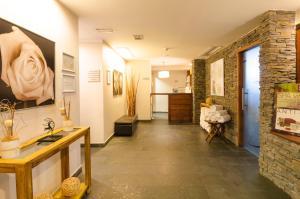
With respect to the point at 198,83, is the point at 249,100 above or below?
below

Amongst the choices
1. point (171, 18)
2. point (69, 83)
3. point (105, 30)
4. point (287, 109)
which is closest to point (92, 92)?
point (105, 30)

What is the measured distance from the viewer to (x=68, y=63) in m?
3.09

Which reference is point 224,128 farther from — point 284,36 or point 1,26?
point 1,26

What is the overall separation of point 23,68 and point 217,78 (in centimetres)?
554

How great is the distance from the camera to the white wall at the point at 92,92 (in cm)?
497

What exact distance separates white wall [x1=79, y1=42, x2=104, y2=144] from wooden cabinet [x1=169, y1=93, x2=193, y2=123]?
404cm

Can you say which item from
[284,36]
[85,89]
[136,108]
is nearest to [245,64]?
[284,36]

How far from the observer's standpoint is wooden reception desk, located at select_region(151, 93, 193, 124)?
8.48 metres

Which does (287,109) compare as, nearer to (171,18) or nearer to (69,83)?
(171,18)

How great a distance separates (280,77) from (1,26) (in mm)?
3503

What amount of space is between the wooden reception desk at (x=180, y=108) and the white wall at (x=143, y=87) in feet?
3.35

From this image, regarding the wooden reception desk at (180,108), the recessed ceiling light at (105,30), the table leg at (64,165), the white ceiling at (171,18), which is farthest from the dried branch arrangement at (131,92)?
the table leg at (64,165)

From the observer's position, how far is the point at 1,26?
1.71 metres

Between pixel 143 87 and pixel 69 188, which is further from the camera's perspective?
pixel 143 87
